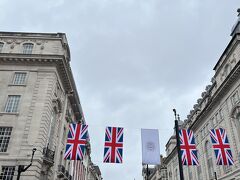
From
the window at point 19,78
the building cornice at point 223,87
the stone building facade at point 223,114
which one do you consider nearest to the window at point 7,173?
the window at point 19,78

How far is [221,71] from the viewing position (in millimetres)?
44781

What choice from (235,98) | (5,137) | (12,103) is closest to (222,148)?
(235,98)

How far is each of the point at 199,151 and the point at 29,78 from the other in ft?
133

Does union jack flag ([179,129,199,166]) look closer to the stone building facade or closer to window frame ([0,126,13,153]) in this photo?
window frame ([0,126,13,153])

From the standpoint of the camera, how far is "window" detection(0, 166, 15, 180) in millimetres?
25580

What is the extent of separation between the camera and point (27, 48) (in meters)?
34.1

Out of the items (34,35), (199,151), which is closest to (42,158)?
(34,35)

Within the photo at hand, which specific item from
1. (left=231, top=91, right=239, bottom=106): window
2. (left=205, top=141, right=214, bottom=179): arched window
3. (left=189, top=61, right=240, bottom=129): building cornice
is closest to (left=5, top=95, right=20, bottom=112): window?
(left=189, top=61, right=240, bottom=129): building cornice

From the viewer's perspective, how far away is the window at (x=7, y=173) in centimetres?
2558

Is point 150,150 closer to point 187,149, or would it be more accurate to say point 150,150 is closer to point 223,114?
point 187,149

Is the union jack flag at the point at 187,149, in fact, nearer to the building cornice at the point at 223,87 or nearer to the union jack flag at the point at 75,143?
the union jack flag at the point at 75,143

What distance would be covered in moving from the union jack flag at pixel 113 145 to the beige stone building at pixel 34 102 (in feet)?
33.1

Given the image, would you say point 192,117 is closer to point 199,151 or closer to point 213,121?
point 199,151

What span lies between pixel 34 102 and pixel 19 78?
4.40 metres
